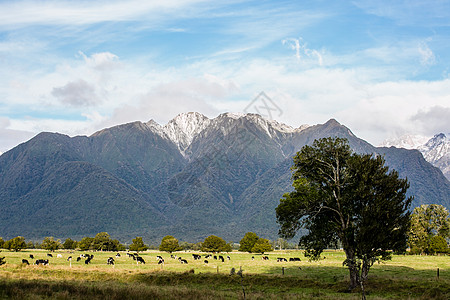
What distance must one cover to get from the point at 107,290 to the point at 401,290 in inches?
1079

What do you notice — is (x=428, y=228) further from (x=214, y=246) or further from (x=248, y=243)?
(x=214, y=246)

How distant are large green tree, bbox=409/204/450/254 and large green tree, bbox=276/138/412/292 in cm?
6738

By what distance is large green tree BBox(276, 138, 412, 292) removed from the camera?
35656mm

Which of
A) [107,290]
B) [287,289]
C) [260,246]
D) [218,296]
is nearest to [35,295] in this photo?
[107,290]

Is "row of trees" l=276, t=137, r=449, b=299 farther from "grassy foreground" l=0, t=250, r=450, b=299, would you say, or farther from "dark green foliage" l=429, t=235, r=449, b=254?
"dark green foliage" l=429, t=235, r=449, b=254

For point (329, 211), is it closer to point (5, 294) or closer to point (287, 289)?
point (287, 289)

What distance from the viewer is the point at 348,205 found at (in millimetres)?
37844

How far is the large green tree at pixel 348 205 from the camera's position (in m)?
35.7

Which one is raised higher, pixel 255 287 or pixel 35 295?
pixel 35 295

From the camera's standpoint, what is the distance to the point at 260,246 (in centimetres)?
11894

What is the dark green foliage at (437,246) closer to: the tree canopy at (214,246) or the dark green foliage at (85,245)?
the tree canopy at (214,246)

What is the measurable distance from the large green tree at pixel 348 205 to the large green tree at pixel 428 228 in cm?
6738

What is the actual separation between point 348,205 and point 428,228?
8238 cm

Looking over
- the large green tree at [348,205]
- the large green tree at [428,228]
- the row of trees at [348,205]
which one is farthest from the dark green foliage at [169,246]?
the large green tree at [348,205]
